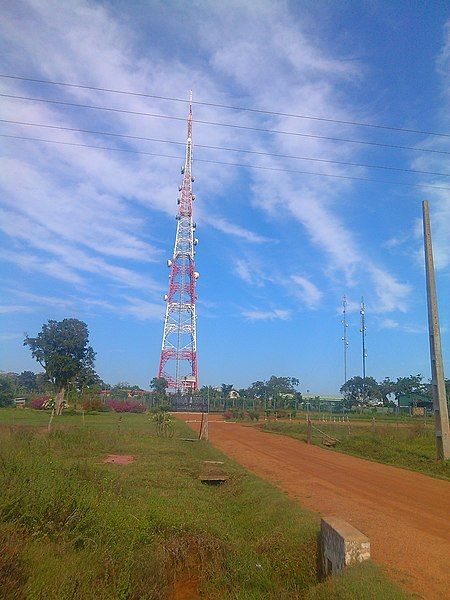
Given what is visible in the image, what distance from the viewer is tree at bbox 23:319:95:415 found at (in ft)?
179

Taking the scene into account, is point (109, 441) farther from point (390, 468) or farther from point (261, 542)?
point (261, 542)

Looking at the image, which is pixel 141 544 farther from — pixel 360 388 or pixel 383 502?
pixel 360 388

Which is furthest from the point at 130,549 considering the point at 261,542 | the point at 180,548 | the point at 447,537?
the point at 447,537

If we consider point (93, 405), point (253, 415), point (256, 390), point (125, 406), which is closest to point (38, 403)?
point (93, 405)

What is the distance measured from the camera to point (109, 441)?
22109 millimetres

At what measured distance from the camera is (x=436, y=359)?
1970 cm

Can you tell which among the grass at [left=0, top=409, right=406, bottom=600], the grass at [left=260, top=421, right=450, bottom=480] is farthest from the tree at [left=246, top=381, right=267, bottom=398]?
the grass at [left=0, top=409, right=406, bottom=600]

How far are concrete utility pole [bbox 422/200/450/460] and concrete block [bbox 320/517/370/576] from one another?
41.8 ft

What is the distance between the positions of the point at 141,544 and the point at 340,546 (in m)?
3.40

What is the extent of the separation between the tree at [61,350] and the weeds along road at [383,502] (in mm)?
36274

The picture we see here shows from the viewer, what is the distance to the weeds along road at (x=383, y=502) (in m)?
7.15

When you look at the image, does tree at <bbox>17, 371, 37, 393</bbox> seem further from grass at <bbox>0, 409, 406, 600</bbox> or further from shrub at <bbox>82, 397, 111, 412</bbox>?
grass at <bbox>0, 409, 406, 600</bbox>

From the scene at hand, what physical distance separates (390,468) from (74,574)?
14.1 metres

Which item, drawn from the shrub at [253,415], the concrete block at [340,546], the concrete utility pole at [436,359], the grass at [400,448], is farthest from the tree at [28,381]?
the concrete block at [340,546]
